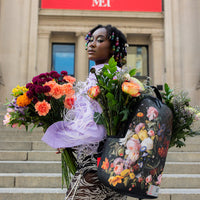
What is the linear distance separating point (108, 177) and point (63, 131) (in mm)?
443

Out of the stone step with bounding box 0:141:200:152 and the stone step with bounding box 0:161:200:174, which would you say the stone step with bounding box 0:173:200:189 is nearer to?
the stone step with bounding box 0:161:200:174

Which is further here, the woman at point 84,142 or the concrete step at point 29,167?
the concrete step at point 29,167

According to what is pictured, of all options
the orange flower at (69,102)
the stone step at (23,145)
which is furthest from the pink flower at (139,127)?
the stone step at (23,145)

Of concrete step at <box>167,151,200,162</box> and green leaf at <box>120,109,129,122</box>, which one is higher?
green leaf at <box>120,109,129,122</box>

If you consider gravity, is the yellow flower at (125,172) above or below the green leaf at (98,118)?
below

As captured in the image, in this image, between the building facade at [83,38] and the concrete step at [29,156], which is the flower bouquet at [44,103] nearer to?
the concrete step at [29,156]

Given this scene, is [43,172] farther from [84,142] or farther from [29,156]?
[84,142]

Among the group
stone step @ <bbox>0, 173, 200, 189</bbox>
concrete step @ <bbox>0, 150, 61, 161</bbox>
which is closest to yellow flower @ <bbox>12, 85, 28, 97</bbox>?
stone step @ <bbox>0, 173, 200, 189</bbox>

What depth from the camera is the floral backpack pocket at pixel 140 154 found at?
51.5 inches

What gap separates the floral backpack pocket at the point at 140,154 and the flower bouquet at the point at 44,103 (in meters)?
0.45

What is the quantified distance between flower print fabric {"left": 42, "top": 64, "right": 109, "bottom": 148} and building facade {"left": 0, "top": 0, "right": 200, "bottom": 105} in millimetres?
10470

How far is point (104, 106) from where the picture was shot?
4.96 ft

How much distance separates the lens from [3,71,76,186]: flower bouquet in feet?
5.18

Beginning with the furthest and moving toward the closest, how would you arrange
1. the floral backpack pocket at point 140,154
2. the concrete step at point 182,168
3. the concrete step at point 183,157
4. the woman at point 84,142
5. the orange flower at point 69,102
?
the concrete step at point 183,157, the concrete step at point 182,168, the orange flower at point 69,102, the woman at point 84,142, the floral backpack pocket at point 140,154
